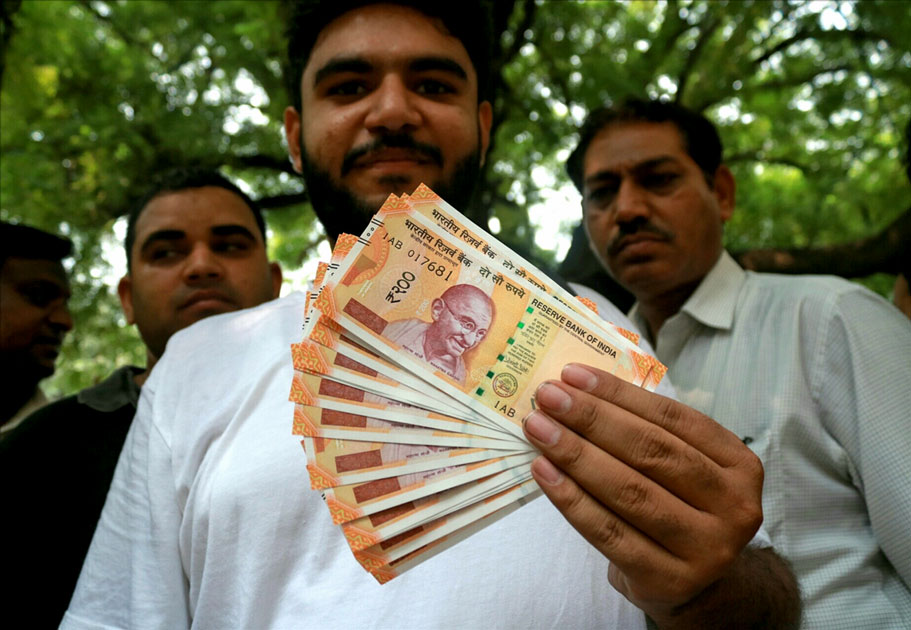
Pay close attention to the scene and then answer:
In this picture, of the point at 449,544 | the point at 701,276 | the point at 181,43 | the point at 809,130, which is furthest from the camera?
the point at 809,130

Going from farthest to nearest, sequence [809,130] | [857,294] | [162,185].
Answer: [809,130]
[162,185]
[857,294]

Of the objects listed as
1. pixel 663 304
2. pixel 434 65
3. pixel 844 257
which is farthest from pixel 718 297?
pixel 844 257

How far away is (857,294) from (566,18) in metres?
4.73

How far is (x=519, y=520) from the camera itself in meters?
1.51

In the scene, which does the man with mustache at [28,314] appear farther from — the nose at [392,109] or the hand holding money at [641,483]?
the hand holding money at [641,483]

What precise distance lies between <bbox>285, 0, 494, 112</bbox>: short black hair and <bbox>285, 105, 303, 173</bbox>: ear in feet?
0.13

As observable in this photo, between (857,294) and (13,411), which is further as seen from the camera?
(13,411)

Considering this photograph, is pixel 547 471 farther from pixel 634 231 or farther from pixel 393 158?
pixel 634 231

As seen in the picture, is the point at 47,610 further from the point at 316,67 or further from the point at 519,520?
the point at 316,67

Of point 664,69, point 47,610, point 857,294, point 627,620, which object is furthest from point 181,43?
point 627,620

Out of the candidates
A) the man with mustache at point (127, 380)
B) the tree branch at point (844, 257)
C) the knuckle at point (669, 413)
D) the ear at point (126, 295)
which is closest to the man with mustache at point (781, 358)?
the knuckle at point (669, 413)

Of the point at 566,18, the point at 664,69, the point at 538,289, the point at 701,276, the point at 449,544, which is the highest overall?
the point at 664,69

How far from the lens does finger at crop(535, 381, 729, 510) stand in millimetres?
1085

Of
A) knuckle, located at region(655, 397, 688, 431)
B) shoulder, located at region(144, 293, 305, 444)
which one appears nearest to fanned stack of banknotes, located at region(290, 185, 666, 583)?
knuckle, located at region(655, 397, 688, 431)
